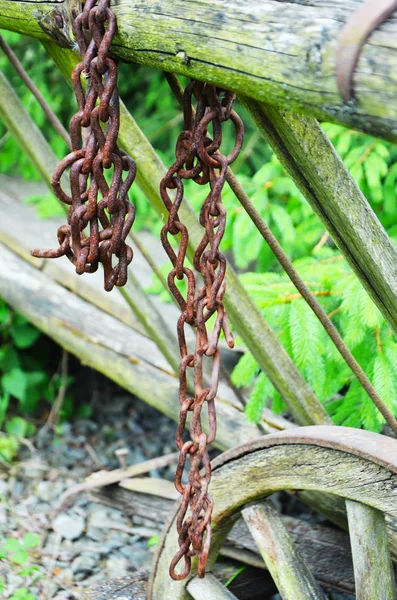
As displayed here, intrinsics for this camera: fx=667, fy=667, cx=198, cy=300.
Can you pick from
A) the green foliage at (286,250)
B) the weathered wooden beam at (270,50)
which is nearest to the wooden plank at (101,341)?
the green foliage at (286,250)

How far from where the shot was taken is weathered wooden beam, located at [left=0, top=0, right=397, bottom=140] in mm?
942

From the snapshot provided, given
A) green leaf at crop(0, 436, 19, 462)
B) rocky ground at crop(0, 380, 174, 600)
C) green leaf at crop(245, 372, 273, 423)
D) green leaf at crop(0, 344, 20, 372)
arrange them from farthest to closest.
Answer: green leaf at crop(0, 344, 20, 372), green leaf at crop(0, 436, 19, 462), rocky ground at crop(0, 380, 174, 600), green leaf at crop(245, 372, 273, 423)

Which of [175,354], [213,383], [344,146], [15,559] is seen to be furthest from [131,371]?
[213,383]

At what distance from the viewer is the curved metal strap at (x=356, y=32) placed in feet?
3.07

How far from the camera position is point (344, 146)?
285 cm

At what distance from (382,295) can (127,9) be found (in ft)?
2.61

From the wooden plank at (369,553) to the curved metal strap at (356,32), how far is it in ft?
3.33

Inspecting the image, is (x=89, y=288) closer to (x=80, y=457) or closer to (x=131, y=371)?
(x=131, y=371)

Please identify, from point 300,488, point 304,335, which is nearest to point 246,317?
point 304,335

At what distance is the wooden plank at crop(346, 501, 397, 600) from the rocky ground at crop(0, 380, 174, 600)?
4.45ft

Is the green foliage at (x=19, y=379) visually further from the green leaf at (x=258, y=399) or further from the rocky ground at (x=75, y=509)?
the green leaf at (x=258, y=399)

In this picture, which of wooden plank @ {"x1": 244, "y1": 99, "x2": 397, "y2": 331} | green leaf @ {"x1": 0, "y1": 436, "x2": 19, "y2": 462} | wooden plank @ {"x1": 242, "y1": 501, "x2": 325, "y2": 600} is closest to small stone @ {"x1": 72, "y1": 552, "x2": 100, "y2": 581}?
Answer: green leaf @ {"x1": 0, "y1": 436, "x2": 19, "y2": 462}

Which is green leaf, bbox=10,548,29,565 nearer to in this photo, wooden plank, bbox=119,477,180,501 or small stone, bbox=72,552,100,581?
small stone, bbox=72,552,100,581

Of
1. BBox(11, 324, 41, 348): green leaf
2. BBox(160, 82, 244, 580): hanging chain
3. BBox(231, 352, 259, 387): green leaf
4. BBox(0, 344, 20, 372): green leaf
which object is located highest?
BBox(160, 82, 244, 580): hanging chain
